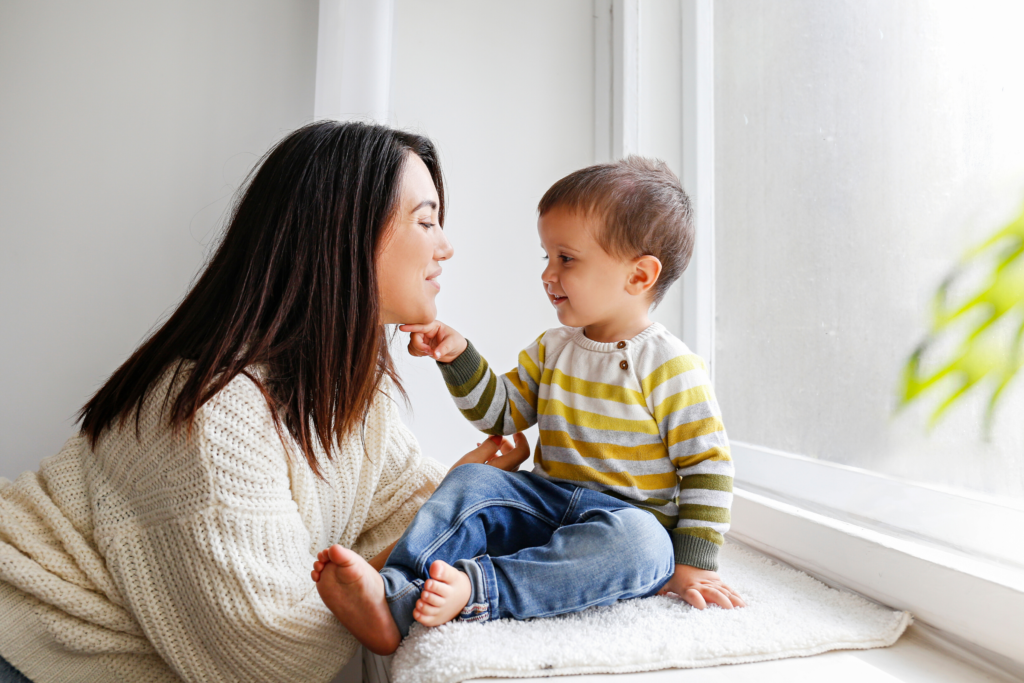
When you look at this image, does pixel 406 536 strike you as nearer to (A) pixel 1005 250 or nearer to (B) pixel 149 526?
(B) pixel 149 526

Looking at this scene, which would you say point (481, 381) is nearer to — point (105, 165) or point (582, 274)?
point (582, 274)

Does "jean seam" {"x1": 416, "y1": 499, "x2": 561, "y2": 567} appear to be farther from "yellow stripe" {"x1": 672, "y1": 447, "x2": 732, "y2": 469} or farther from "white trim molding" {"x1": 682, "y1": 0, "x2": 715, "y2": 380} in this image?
"white trim molding" {"x1": 682, "y1": 0, "x2": 715, "y2": 380}

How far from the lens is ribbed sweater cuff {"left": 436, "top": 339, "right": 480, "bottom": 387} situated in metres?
0.99

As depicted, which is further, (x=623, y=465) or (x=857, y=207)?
(x=857, y=207)

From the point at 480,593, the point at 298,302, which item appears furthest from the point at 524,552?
the point at 298,302

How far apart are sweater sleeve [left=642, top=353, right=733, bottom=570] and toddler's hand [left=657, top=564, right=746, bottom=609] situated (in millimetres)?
12

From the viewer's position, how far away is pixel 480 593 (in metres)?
0.71

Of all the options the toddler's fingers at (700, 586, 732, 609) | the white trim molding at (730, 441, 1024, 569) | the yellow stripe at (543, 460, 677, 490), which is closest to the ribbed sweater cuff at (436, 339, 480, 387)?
the yellow stripe at (543, 460, 677, 490)

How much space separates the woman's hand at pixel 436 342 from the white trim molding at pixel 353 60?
535 mm

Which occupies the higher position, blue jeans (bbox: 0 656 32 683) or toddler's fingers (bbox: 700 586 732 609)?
toddler's fingers (bbox: 700 586 732 609)

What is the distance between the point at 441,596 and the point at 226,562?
0.23 meters

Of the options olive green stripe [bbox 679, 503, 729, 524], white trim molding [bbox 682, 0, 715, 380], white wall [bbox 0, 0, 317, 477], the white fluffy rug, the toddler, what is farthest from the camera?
white trim molding [bbox 682, 0, 715, 380]

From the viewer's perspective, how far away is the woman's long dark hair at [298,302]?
79 cm

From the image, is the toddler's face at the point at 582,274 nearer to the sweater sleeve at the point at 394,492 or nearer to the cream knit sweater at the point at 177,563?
the sweater sleeve at the point at 394,492
